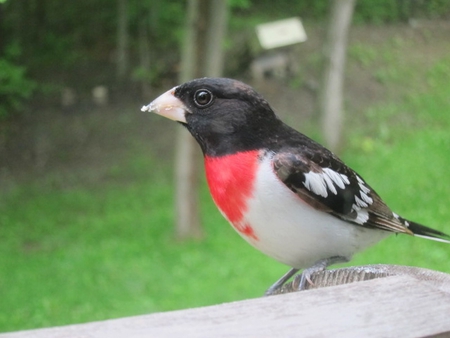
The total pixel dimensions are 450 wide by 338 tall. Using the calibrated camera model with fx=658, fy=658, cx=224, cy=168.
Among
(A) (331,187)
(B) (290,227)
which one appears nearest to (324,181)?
(A) (331,187)

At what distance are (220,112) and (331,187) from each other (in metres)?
0.37

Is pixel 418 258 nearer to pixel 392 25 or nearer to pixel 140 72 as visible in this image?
pixel 392 25

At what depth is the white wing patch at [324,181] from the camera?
5.78 ft

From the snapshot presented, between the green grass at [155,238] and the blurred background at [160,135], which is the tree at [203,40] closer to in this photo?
the blurred background at [160,135]

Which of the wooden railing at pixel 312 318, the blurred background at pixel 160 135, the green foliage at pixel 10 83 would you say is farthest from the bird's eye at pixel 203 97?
the green foliage at pixel 10 83

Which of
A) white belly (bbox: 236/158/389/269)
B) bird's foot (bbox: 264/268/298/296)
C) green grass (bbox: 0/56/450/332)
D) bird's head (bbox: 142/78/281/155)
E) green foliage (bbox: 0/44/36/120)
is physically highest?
bird's head (bbox: 142/78/281/155)

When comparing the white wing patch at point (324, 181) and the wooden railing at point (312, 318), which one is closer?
the wooden railing at point (312, 318)

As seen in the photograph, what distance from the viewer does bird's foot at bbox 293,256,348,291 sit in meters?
1.72

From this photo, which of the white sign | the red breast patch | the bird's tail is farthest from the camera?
the white sign

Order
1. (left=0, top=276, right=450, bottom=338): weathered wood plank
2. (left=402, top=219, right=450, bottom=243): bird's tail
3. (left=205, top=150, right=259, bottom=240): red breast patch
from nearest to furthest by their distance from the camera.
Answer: (left=0, top=276, right=450, bottom=338): weathered wood plank → (left=205, top=150, right=259, bottom=240): red breast patch → (left=402, top=219, right=450, bottom=243): bird's tail

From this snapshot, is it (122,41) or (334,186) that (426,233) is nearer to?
(334,186)

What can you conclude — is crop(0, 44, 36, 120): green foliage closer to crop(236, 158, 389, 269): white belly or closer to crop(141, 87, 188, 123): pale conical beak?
crop(141, 87, 188, 123): pale conical beak

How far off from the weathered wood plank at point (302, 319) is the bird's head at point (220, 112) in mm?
592

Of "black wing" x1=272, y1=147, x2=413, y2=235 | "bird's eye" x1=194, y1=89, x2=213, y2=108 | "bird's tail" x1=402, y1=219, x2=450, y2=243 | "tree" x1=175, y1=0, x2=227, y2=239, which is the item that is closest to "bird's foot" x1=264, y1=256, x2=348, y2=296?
"black wing" x1=272, y1=147, x2=413, y2=235
